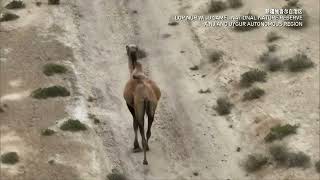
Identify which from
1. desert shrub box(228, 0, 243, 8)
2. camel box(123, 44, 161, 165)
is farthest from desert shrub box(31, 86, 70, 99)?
desert shrub box(228, 0, 243, 8)

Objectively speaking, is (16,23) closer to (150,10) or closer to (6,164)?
(150,10)

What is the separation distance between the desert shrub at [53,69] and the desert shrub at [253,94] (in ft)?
22.1

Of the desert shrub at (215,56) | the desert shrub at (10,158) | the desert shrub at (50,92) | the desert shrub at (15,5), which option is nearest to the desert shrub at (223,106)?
the desert shrub at (215,56)

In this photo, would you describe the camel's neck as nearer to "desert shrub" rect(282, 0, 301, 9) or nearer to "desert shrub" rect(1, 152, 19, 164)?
"desert shrub" rect(1, 152, 19, 164)

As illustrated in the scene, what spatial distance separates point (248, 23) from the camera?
1087 inches

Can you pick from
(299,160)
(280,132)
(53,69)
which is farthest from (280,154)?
(53,69)

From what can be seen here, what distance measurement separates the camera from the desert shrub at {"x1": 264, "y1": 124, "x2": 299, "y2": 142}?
2003 cm

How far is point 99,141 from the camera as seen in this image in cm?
2086

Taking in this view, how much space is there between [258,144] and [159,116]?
3840 mm

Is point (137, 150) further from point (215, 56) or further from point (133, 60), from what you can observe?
point (215, 56)

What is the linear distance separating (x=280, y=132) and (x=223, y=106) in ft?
9.38

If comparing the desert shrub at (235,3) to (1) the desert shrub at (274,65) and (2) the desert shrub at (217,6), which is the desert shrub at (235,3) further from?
(1) the desert shrub at (274,65)

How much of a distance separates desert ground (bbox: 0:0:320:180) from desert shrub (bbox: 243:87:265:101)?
144 millimetres

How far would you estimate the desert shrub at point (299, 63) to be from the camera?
23.5m
